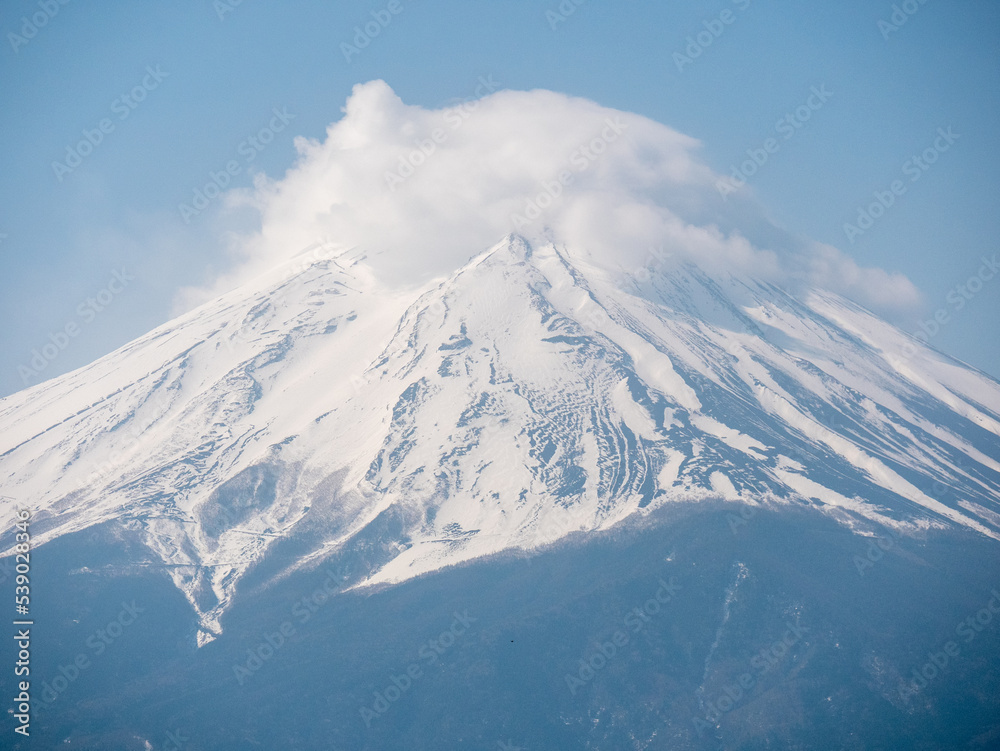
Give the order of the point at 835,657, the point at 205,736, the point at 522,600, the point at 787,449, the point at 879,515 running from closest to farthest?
the point at 205,736, the point at 835,657, the point at 522,600, the point at 879,515, the point at 787,449

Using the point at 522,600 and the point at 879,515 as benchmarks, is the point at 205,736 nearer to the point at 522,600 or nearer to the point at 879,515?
the point at 522,600

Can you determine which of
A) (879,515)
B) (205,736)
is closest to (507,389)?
(879,515)

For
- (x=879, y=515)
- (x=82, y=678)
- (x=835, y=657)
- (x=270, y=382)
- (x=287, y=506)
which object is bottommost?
(x=835, y=657)

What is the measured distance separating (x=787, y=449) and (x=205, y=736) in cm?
9818

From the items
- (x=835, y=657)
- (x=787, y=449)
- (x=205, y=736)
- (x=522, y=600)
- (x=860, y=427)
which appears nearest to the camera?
(x=205, y=736)

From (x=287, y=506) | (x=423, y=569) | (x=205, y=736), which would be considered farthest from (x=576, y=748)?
(x=287, y=506)

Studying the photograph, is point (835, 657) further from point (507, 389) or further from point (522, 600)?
point (507, 389)

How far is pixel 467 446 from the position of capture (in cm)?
16088

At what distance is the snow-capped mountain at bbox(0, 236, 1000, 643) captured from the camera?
147 metres

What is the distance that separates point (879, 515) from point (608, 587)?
44704mm

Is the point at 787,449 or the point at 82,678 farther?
the point at 787,449

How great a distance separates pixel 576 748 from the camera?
116 meters

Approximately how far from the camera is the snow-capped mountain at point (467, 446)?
147 m

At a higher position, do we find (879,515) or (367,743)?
(367,743)
